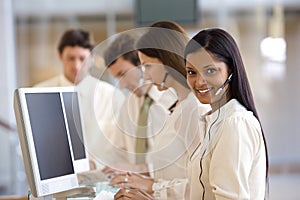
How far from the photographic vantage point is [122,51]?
2.70m

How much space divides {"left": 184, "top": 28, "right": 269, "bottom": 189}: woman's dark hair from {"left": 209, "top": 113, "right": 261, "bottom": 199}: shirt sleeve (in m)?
0.09

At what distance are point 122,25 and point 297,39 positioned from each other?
2.16 m

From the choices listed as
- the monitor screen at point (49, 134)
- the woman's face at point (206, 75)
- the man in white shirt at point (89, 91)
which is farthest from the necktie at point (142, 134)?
the woman's face at point (206, 75)

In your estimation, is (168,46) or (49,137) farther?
(168,46)

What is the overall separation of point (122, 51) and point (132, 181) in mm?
809

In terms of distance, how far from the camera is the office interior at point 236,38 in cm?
593

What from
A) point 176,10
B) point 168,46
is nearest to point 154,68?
point 168,46

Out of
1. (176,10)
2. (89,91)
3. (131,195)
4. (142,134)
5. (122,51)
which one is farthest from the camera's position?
(176,10)

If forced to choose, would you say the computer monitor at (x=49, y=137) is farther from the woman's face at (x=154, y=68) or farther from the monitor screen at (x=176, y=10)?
the monitor screen at (x=176, y=10)

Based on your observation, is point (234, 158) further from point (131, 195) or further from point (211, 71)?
point (131, 195)

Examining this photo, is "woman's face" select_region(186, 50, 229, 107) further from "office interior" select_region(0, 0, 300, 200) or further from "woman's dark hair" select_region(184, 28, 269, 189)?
"office interior" select_region(0, 0, 300, 200)

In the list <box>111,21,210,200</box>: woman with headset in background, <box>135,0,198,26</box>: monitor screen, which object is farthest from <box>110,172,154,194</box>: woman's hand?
<box>135,0,198,26</box>: monitor screen

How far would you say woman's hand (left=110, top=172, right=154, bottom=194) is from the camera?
2.09 meters

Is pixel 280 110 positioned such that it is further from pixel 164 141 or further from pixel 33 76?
pixel 164 141
